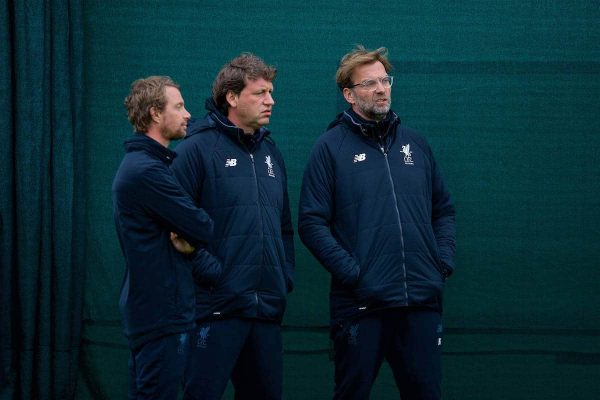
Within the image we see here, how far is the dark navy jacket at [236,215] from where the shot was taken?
3.79 m

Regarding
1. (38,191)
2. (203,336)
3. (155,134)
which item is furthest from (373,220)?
(38,191)

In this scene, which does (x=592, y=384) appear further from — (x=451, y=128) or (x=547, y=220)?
(x=451, y=128)

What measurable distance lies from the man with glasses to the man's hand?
675 mm

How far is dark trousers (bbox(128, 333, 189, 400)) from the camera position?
3.43 metres

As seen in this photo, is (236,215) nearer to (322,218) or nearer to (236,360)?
(322,218)

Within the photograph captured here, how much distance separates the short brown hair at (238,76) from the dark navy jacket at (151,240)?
624 millimetres

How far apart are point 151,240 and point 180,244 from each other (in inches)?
4.7

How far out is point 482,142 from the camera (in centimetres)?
505

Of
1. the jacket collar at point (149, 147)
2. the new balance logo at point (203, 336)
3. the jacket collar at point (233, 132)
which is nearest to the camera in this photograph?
the jacket collar at point (149, 147)

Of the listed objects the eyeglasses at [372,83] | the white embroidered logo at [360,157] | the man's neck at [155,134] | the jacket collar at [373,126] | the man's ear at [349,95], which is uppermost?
the eyeglasses at [372,83]

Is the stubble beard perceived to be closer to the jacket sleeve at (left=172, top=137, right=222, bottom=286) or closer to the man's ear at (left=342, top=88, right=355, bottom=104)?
the man's ear at (left=342, top=88, right=355, bottom=104)

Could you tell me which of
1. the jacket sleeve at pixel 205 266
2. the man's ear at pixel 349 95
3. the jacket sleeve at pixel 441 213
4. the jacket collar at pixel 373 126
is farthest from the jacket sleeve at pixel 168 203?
the jacket sleeve at pixel 441 213

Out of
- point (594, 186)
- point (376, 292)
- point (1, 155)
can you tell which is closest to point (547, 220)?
point (594, 186)

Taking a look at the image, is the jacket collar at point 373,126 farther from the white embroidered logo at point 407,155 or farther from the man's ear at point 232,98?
the man's ear at point 232,98
